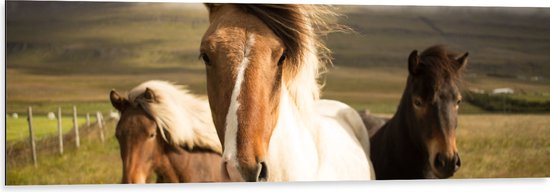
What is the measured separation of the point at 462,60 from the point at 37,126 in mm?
2020

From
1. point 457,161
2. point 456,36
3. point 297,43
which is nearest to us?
point 297,43

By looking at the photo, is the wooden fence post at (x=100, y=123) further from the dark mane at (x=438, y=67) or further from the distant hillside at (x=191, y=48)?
the dark mane at (x=438, y=67)

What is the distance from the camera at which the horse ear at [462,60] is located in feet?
12.4

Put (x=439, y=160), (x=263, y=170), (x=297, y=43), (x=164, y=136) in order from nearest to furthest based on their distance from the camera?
1. (x=263, y=170)
2. (x=297, y=43)
3. (x=164, y=136)
4. (x=439, y=160)

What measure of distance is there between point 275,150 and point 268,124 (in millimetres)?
106

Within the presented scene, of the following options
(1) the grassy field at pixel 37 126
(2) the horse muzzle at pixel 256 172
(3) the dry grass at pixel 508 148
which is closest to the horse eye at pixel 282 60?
(2) the horse muzzle at pixel 256 172

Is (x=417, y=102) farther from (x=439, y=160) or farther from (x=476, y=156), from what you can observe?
(x=476, y=156)

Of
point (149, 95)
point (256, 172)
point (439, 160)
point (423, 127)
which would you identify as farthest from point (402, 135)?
point (149, 95)

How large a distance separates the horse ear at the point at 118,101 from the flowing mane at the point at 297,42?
77 cm

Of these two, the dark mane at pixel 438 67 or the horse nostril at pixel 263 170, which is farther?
the dark mane at pixel 438 67

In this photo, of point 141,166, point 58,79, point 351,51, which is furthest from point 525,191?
point 58,79

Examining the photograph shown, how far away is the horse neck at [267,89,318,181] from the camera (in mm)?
2930

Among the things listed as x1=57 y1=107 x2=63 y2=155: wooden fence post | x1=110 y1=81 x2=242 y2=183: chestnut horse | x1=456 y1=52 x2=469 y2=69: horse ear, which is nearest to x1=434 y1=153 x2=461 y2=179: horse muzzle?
x1=456 y1=52 x2=469 y2=69: horse ear

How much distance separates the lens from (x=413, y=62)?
12.2 feet
